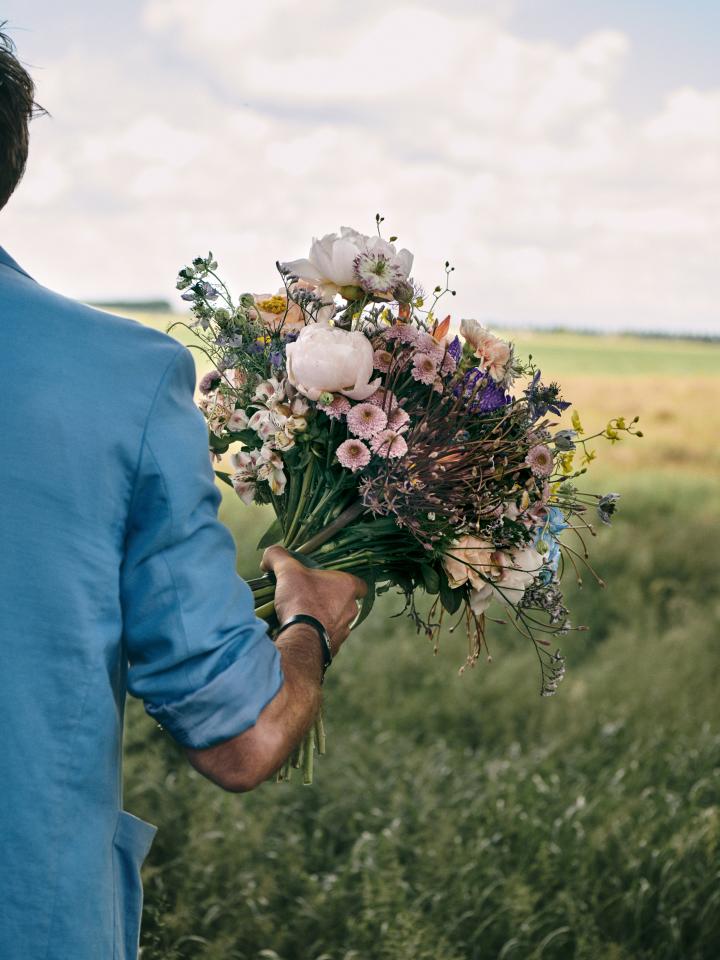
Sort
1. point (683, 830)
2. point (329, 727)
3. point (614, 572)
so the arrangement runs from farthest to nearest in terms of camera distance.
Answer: point (614, 572)
point (329, 727)
point (683, 830)

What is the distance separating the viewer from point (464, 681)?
22.8 ft

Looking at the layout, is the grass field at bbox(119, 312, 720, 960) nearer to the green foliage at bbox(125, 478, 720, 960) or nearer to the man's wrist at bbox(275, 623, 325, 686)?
the green foliage at bbox(125, 478, 720, 960)

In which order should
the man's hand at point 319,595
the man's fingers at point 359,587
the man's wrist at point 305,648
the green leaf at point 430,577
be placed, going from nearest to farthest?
the man's wrist at point 305,648 < the man's hand at point 319,595 < the man's fingers at point 359,587 < the green leaf at point 430,577

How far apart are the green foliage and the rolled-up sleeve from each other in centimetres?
229

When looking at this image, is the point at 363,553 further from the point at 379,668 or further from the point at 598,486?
the point at 598,486

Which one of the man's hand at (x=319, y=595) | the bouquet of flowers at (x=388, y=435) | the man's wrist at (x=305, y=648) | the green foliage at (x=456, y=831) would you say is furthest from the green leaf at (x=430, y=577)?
the green foliage at (x=456, y=831)

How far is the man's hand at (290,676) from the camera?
1382mm

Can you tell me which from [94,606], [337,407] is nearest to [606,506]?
[337,407]

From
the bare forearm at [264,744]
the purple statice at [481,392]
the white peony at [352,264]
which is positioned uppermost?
the white peony at [352,264]

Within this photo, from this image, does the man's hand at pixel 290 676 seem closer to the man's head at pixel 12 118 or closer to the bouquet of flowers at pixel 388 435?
the bouquet of flowers at pixel 388 435

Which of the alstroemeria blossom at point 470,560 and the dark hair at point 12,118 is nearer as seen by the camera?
the dark hair at point 12,118

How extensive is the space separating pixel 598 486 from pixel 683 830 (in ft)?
30.5

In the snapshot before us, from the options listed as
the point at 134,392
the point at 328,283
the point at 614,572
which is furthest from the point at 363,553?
the point at 614,572

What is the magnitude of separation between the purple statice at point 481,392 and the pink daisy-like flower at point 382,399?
0.14 meters
